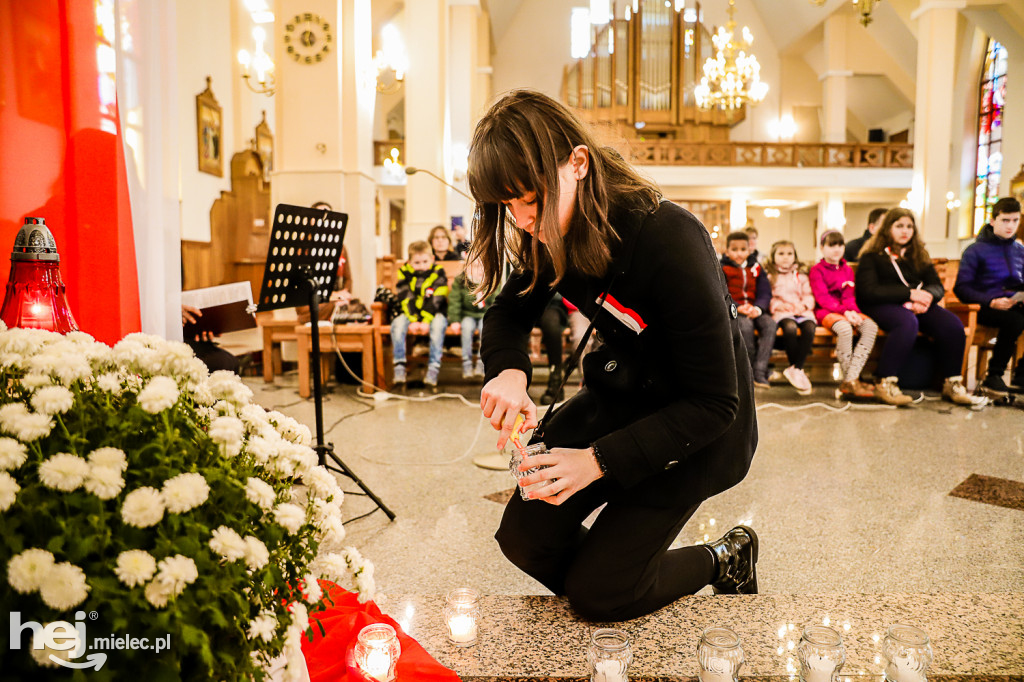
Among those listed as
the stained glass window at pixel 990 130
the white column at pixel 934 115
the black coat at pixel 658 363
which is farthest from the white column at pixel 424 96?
the stained glass window at pixel 990 130

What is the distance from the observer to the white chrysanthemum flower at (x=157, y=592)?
624 millimetres

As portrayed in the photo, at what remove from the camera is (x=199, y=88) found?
30.9 feet

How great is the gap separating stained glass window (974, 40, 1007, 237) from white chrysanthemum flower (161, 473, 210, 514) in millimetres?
14037

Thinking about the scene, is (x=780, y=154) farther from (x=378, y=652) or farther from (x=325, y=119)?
(x=378, y=652)

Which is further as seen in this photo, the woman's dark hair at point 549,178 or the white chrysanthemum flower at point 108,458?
the woman's dark hair at point 549,178

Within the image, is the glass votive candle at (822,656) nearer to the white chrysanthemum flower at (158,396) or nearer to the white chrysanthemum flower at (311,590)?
the white chrysanthemum flower at (311,590)

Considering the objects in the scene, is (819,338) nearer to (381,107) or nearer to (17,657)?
→ (17,657)

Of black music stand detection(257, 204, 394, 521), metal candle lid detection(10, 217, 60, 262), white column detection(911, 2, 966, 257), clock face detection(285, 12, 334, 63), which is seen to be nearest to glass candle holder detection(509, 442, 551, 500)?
metal candle lid detection(10, 217, 60, 262)

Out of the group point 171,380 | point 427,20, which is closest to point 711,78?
point 427,20

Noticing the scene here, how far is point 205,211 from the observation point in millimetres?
9750

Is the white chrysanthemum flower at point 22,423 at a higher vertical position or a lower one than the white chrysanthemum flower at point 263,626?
higher

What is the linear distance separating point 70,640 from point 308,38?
687 centimetres

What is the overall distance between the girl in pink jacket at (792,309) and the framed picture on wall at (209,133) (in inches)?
293

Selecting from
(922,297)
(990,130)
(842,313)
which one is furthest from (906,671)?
(990,130)
